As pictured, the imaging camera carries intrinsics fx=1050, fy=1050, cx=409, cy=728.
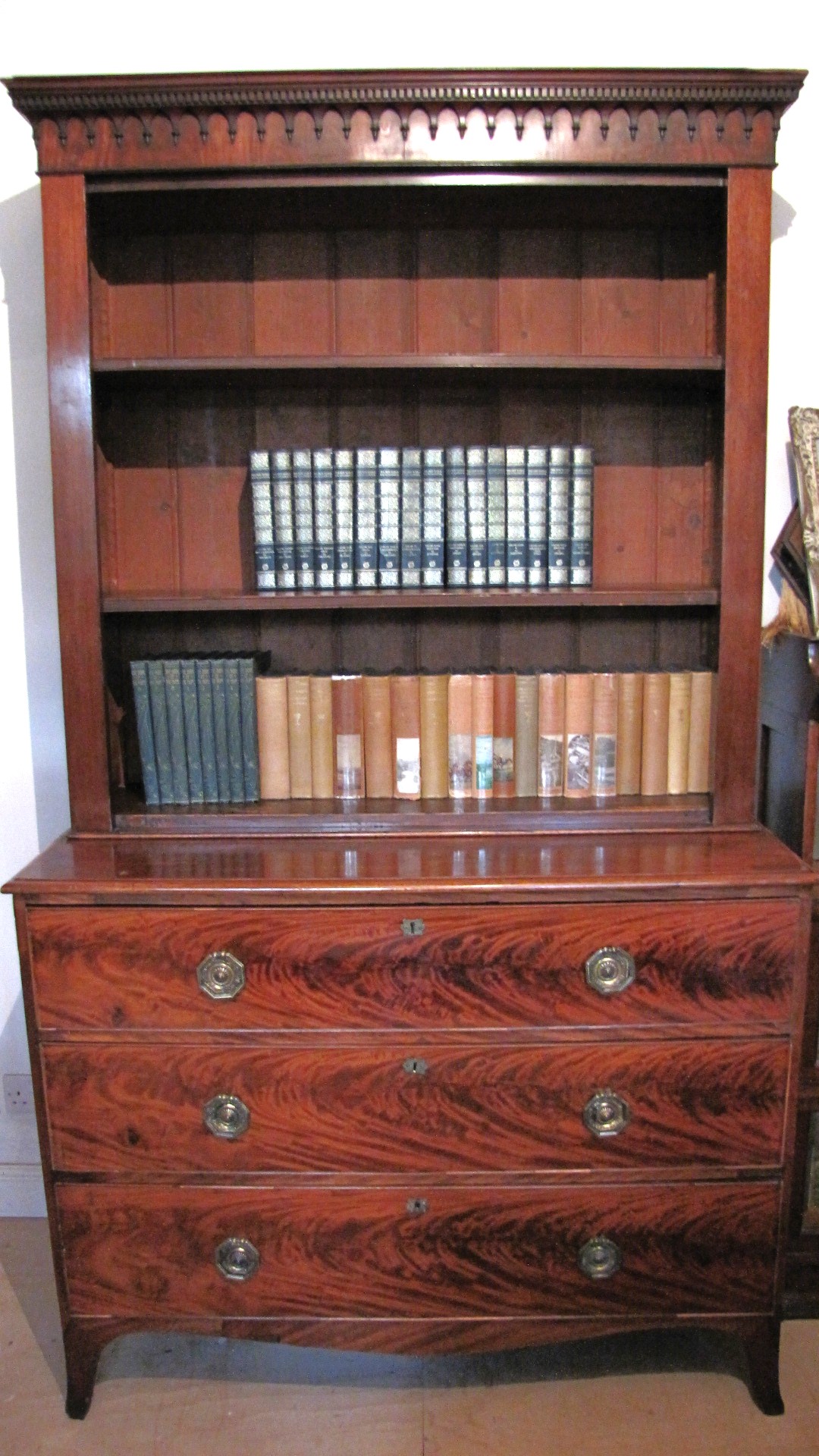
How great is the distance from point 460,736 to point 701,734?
0.43m

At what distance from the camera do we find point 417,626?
2020 mm

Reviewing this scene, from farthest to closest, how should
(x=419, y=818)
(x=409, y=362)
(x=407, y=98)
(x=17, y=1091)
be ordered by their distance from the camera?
1. (x=17, y=1091)
2. (x=419, y=818)
3. (x=409, y=362)
4. (x=407, y=98)

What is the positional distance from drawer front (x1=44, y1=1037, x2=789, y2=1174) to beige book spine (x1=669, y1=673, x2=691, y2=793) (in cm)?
48

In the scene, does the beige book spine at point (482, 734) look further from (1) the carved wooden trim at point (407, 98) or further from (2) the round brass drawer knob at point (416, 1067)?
(1) the carved wooden trim at point (407, 98)

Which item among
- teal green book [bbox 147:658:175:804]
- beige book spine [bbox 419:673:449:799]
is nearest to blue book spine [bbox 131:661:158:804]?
teal green book [bbox 147:658:175:804]

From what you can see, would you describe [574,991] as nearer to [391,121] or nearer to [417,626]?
[417,626]

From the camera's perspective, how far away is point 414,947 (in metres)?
1.57

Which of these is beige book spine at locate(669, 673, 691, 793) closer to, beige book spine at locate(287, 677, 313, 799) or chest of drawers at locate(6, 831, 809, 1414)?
chest of drawers at locate(6, 831, 809, 1414)

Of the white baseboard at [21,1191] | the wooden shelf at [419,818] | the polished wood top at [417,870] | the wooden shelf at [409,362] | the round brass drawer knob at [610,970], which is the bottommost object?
the white baseboard at [21,1191]

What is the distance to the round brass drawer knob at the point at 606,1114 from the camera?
1.61 m

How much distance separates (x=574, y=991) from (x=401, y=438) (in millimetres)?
1050

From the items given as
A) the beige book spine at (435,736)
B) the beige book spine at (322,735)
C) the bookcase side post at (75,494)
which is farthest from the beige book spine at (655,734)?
the bookcase side post at (75,494)

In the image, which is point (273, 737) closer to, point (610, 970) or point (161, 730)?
point (161, 730)

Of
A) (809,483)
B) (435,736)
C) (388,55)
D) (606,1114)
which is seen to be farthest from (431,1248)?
(388,55)
